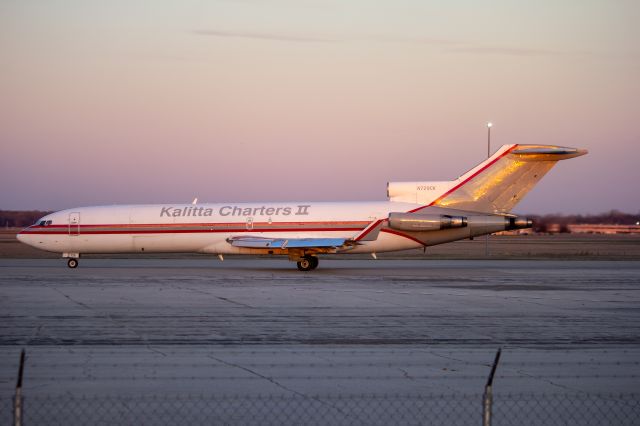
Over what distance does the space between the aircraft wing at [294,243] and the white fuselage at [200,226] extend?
542mm

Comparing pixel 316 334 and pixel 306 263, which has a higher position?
pixel 306 263

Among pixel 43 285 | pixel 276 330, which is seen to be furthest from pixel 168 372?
pixel 43 285

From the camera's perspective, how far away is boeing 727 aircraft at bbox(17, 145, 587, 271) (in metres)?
31.6

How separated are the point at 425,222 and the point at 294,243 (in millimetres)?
5409

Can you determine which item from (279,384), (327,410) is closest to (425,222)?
(279,384)

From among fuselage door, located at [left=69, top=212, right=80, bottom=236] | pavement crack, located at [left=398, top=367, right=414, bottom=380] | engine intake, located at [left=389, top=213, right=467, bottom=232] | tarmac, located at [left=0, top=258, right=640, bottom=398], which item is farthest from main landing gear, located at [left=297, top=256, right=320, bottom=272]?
pavement crack, located at [left=398, top=367, right=414, bottom=380]

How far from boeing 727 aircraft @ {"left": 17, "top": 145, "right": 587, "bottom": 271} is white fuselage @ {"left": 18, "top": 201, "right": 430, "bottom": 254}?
4 centimetres

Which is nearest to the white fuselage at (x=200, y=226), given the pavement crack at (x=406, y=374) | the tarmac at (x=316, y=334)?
the tarmac at (x=316, y=334)

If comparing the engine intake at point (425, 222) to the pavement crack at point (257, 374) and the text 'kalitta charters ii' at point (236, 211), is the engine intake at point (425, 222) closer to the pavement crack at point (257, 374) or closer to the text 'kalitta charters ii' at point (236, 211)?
the text 'kalitta charters ii' at point (236, 211)

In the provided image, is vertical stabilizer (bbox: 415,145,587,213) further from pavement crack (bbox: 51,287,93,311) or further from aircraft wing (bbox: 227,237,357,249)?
pavement crack (bbox: 51,287,93,311)

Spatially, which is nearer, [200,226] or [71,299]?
[71,299]

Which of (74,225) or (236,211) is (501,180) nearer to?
(236,211)

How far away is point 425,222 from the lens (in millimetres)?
31422

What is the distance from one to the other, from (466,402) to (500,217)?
918 inches
